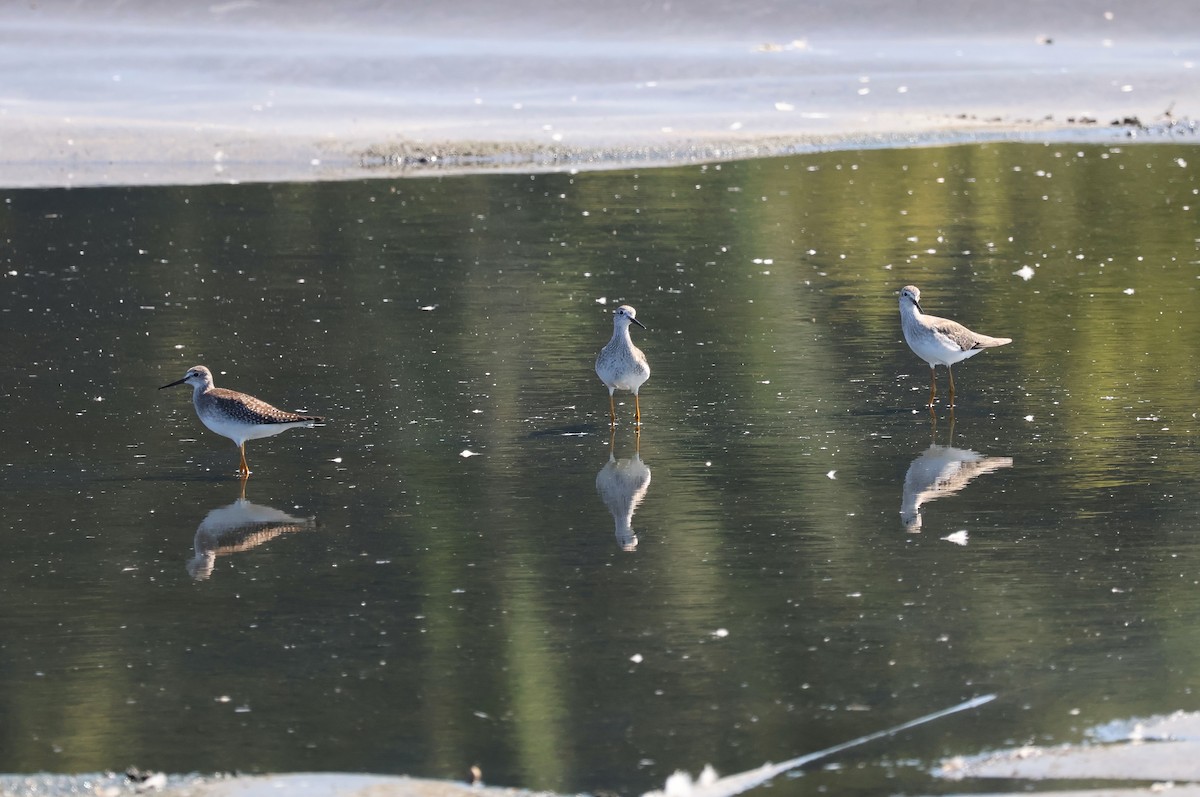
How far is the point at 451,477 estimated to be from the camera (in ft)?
33.9

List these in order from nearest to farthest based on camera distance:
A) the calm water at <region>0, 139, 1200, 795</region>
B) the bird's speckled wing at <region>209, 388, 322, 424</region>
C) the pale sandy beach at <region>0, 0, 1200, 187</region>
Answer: the calm water at <region>0, 139, 1200, 795</region> < the bird's speckled wing at <region>209, 388, 322, 424</region> < the pale sandy beach at <region>0, 0, 1200, 187</region>

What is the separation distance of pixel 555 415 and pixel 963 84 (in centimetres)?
1855

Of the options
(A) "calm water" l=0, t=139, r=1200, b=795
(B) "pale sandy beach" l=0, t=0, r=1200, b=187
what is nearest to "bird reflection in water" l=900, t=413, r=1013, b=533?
(A) "calm water" l=0, t=139, r=1200, b=795

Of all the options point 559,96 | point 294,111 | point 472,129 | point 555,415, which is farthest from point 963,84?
point 555,415

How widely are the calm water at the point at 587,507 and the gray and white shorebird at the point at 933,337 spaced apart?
278 millimetres

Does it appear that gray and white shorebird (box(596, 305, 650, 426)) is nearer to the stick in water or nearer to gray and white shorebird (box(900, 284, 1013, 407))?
gray and white shorebird (box(900, 284, 1013, 407))

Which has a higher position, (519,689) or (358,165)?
(358,165)

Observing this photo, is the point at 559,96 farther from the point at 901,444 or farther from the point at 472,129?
the point at 901,444

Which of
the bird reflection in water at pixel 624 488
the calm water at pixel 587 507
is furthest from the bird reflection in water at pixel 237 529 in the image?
the bird reflection in water at pixel 624 488

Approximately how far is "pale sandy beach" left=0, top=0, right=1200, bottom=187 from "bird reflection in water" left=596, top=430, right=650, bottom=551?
13299 mm

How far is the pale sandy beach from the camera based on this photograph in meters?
24.5

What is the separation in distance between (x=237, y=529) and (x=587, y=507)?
1.70 metres

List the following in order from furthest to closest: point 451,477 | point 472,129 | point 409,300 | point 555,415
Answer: point 472,129 < point 409,300 < point 555,415 < point 451,477

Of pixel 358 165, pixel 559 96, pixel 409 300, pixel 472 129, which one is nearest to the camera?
pixel 409 300
